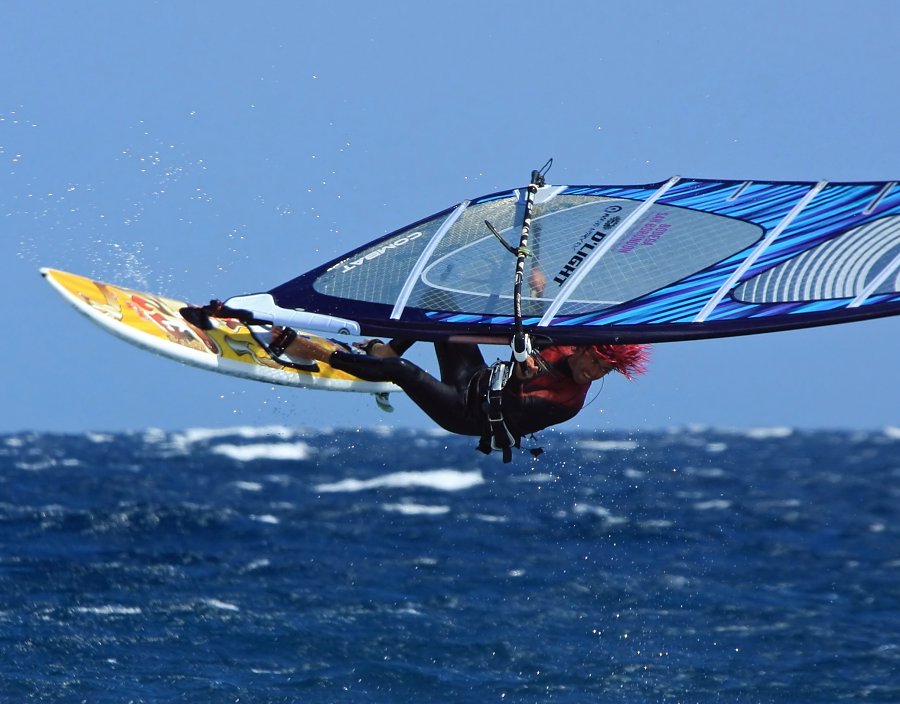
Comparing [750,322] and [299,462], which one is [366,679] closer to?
[750,322]

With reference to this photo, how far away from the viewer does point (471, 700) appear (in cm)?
1394

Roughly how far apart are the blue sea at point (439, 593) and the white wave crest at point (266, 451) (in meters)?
12.0

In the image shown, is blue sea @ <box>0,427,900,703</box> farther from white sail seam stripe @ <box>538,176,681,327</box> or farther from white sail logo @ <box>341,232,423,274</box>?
white sail seam stripe @ <box>538,176,681,327</box>

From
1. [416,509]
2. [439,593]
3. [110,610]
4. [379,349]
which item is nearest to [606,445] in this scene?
Answer: [416,509]

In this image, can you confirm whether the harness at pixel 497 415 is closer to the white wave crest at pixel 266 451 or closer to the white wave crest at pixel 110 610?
the white wave crest at pixel 110 610

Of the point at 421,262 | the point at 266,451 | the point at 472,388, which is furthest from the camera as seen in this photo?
the point at 266,451

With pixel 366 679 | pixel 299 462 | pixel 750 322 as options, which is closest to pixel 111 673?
pixel 366 679

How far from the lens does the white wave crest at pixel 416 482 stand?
34916 mm

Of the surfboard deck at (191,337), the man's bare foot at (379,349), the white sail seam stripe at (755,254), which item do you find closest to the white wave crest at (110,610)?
the surfboard deck at (191,337)

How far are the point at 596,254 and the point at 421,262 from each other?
1232 millimetres

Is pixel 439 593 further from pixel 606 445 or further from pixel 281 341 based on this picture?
pixel 606 445

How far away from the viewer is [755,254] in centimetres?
850

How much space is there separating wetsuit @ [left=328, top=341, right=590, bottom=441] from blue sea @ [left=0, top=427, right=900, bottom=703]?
4.05 m

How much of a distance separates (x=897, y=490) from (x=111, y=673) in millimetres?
32118
